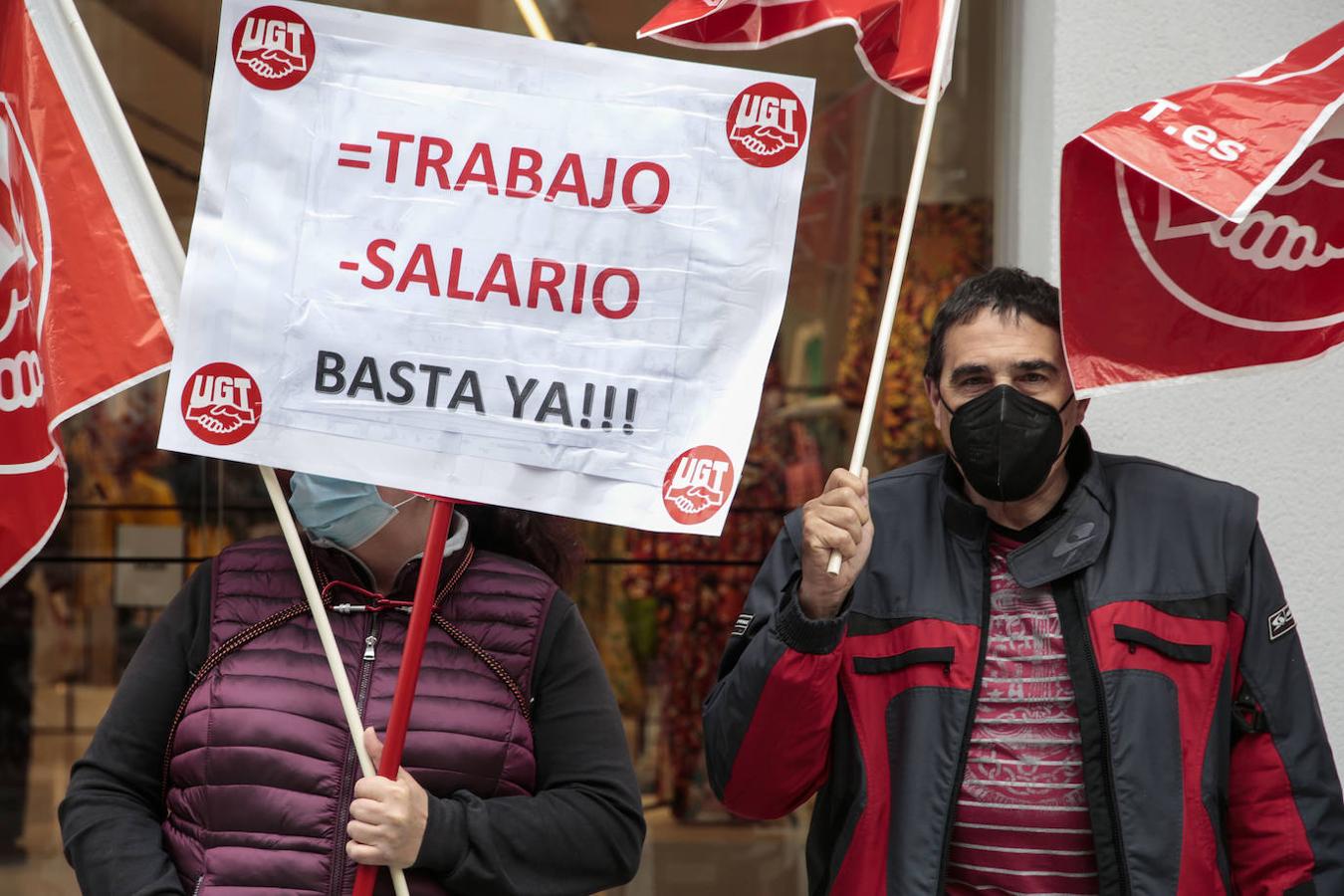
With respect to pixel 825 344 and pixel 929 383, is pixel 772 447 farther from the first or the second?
pixel 929 383

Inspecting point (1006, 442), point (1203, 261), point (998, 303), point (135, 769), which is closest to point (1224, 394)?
point (1203, 261)

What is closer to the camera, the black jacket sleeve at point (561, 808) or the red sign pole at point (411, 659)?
the red sign pole at point (411, 659)

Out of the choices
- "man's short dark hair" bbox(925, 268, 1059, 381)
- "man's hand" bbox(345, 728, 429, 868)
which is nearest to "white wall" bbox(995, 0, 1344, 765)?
"man's short dark hair" bbox(925, 268, 1059, 381)

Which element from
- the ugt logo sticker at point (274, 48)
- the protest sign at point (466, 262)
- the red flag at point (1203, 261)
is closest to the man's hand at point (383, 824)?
the protest sign at point (466, 262)

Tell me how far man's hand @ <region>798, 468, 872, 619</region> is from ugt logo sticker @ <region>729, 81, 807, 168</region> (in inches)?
18.8

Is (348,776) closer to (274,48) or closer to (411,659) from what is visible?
(411,659)

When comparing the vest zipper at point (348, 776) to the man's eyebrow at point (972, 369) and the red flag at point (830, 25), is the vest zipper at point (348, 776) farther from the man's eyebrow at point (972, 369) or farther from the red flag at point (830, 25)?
the red flag at point (830, 25)

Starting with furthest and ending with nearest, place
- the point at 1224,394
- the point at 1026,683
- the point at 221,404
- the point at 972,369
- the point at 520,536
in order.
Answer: the point at 1224,394 < the point at 520,536 < the point at 972,369 < the point at 1026,683 < the point at 221,404

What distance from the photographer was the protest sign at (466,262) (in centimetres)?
220

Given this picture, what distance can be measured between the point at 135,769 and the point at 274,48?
1138 mm

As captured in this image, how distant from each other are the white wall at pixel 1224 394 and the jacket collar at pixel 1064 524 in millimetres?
897

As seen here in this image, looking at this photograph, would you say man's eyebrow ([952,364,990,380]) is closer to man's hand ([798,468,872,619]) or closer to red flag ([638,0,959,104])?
man's hand ([798,468,872,619])

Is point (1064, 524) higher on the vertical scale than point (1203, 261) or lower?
lower

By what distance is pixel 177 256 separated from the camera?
226 centimetres
